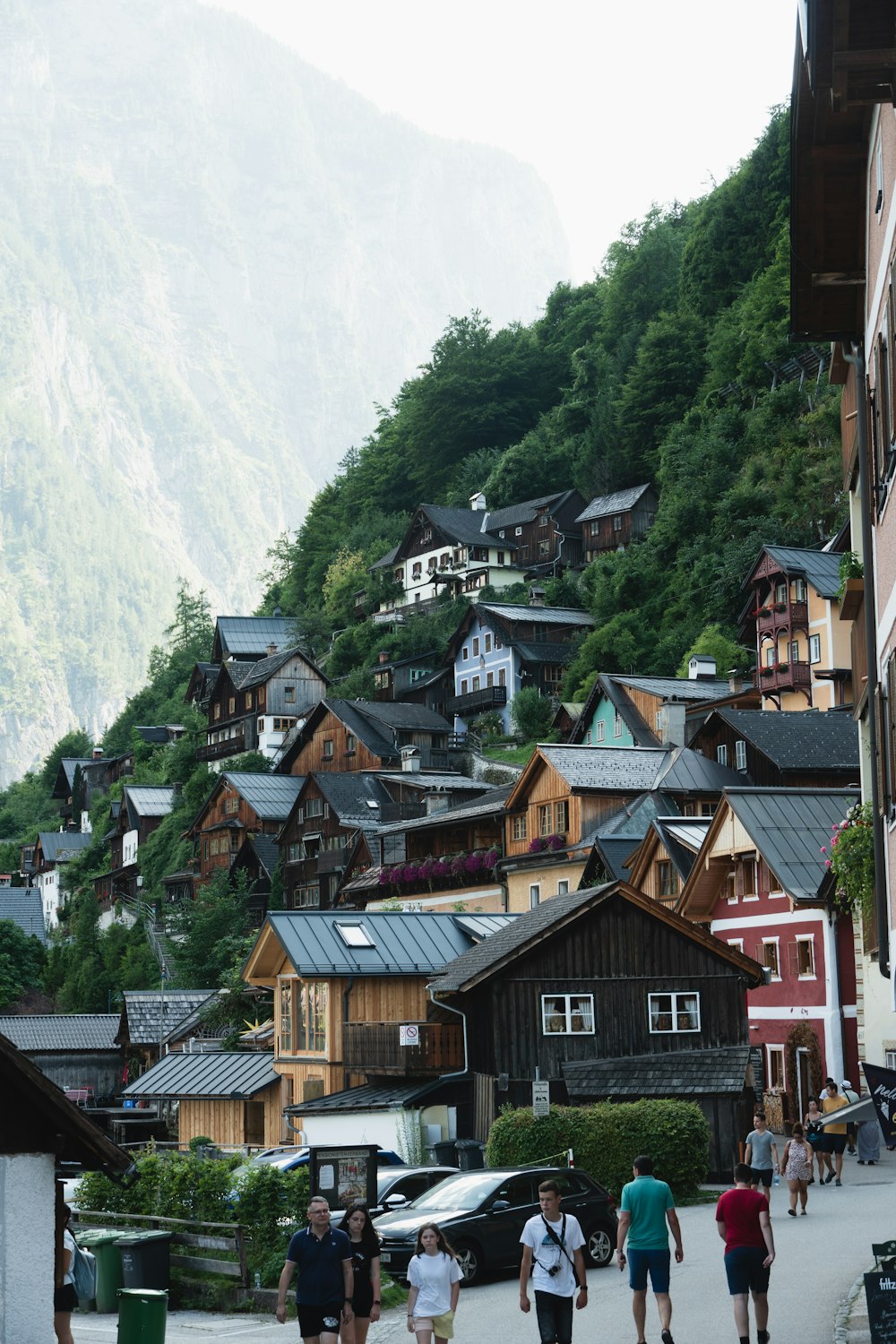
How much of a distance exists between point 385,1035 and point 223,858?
56015mm

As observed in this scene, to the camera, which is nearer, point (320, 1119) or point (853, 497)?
point (853, 497)

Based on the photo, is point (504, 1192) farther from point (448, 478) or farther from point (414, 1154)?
point (448, 478)

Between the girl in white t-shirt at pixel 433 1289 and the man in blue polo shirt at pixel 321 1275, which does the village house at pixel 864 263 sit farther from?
the man in blue polo shirt at pixel 321 1275

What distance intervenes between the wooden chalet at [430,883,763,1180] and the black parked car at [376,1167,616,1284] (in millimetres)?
13632

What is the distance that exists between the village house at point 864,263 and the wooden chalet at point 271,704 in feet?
317

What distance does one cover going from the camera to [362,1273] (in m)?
16.3

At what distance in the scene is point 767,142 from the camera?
397ft

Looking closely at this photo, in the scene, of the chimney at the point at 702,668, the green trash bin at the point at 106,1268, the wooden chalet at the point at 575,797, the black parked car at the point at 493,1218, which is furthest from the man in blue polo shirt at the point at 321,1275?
the chimney at the point at 702,668

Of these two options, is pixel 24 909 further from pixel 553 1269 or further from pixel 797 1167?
pixel 553 1269

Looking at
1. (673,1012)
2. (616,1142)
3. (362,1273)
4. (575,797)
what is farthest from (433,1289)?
(575,797)

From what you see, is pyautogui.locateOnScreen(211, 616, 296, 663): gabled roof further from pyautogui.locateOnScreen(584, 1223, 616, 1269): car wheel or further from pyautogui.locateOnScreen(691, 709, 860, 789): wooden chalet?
pyautogui.locateOnScreen(584, 1223, 616, 1269): car wheel

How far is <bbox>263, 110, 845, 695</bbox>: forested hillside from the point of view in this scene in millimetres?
93375

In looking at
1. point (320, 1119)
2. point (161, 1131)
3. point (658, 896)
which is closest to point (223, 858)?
point (161, 1131)

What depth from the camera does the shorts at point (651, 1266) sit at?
16.6 m
